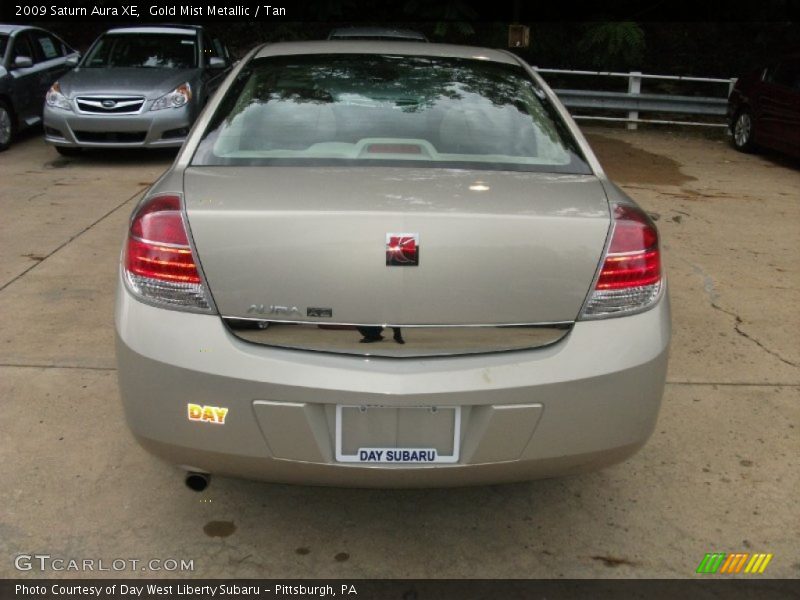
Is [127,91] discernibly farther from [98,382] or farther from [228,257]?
[228,257]

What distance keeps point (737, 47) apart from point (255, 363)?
18.6m

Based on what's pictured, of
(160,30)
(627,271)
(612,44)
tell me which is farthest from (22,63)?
(627,271)

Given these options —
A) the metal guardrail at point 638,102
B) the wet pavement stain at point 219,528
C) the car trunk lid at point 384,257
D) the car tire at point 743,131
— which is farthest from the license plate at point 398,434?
the metal guardrail at point 638,102

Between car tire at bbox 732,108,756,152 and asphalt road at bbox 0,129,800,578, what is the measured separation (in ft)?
22.4

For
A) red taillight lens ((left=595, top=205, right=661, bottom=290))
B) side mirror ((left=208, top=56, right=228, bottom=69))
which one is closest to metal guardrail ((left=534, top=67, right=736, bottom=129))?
side mirror ((left=208, top=56, right=228, bottom=69))

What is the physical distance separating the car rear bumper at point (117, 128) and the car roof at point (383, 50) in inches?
230

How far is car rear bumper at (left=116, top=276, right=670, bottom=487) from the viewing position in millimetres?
2428

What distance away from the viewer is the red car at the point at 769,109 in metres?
10.4

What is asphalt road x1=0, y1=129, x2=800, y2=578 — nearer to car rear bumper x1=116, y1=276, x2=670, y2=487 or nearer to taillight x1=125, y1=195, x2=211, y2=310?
car rear bumper x1=116, y1=276, x2=670, y2=487

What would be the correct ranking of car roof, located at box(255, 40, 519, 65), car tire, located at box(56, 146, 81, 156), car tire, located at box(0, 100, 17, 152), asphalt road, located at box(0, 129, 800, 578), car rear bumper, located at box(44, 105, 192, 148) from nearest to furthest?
1. asphalt road, located at box(0, 129, 800, 578)
2. car roof, located at box(255, 40, 519, 65)
3. car rear bumper, located at box(44, 105, 192, 148)
4. car tire, located at box(56, 146, 81, 156)
5. car tire, located at box(0, 100, 17, 152)

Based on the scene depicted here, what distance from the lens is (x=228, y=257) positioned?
2486 millimetres

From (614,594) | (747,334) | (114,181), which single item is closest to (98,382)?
(614,594)

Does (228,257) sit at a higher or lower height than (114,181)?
higher

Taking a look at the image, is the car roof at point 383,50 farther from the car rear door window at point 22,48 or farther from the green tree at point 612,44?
the green tree at point 612,44
